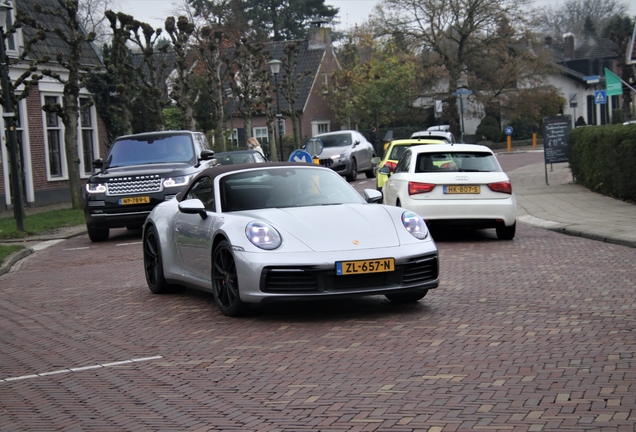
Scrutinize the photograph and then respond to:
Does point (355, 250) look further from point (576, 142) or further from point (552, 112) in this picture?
point (552, 112)

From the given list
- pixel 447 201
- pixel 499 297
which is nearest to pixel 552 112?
pixel 447 201

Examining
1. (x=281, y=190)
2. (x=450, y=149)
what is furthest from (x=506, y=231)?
(x=281, y=190)

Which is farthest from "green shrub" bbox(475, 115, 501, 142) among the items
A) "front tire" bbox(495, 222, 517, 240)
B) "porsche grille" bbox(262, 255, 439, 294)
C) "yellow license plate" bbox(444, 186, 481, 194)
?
"porsche grille" bbox(262, 255, 439, 294)

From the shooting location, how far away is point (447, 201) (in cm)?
1402

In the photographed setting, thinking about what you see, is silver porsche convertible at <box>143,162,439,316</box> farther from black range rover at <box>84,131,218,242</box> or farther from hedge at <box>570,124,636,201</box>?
hedge at <box>570,124,636,201</box>

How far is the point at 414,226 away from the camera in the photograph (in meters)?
8.33

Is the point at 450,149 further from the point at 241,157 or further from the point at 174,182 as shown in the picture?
the point at 241,157

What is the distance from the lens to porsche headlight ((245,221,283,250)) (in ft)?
25.5

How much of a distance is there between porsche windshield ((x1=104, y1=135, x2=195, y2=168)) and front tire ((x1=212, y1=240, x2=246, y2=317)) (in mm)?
9602

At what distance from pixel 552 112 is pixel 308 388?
65501 mm

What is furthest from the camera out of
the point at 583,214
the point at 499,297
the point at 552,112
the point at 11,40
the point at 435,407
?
the point at 552,112

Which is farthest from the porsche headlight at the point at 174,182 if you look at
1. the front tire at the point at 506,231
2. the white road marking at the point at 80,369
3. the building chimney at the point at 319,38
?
the building chimney at the point at 319,38

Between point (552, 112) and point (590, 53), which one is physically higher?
point (590, 53)

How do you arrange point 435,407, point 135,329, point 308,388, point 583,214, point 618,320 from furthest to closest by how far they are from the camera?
point 583,214 → point 135,329 → point 618,320 → point 308,388 → point 435,407
